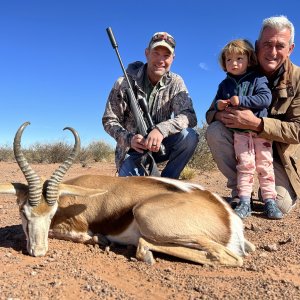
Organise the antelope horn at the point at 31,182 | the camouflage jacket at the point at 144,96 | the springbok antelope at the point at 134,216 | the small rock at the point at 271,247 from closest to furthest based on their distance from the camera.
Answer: the springbok antelope at the point at 134,216 < the antelope horn at the point at 31,182 < the small rock at the point at 271,247 < the camouflage jacket at the point at 144,96

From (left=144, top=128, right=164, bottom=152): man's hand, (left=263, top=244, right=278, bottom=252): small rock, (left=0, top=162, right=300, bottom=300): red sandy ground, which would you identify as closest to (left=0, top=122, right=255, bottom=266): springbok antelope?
(left=0, top=162, right=300, bottom=300): red sandy ground

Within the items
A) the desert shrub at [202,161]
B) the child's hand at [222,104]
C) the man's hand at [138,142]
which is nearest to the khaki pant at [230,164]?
the child's hand at [222,104]

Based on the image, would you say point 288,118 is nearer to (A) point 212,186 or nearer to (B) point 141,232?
(B) point 141,232

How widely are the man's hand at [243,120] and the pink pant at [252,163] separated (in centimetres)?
17

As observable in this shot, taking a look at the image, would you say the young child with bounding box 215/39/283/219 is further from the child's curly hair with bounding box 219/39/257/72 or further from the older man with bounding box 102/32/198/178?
the older man with bounding box 102/32/198/178

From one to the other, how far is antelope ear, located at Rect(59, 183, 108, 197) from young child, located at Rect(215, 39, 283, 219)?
214 centimetres

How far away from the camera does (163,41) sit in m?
6.79

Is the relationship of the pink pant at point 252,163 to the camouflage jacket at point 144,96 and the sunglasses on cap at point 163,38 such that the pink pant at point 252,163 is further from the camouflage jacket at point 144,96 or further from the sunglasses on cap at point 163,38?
the sunglasses on cap at point 163,38

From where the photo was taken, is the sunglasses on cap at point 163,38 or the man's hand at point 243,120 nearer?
the man's hand at point 243,120

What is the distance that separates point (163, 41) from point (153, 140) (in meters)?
1.71

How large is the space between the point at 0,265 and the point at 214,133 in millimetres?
3800

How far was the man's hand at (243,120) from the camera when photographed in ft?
19.6

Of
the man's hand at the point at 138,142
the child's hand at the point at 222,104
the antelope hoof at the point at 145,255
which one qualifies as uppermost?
the child's hand at the point at 222,104

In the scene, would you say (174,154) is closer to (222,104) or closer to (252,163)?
(222,104)
